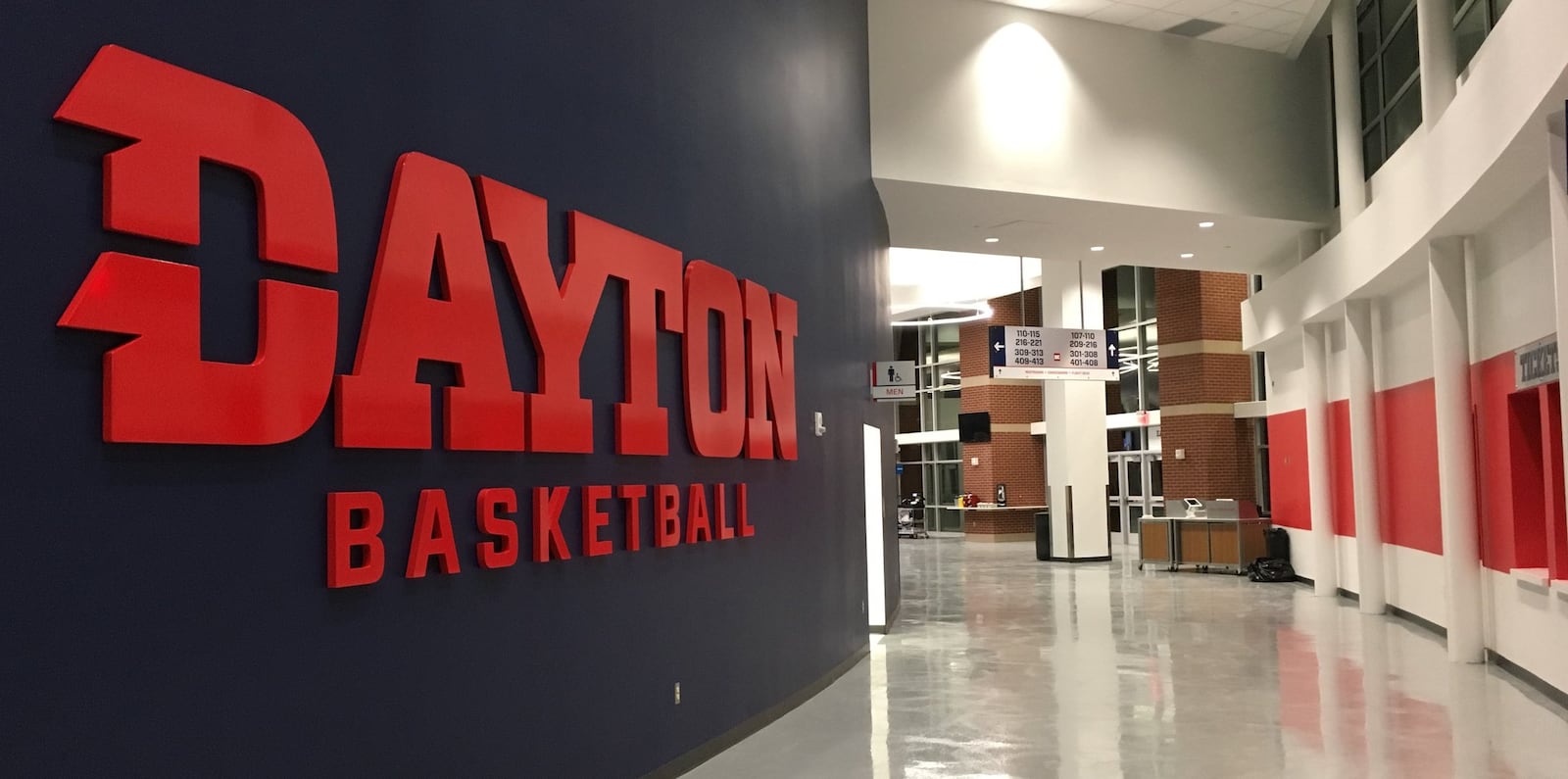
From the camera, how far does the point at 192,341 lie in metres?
3.12

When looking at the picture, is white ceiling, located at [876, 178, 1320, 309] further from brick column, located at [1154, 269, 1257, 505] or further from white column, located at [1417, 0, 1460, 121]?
brick column, located at [1154, 269, 1257, 505]

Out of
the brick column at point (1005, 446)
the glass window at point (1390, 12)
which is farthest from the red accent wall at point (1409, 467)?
the brick column at point (1005, 446)

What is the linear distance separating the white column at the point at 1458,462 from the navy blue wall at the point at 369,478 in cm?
554

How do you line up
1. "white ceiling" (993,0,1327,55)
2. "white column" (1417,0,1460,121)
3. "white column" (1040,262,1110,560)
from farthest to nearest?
"white column" (1040,262,1110,560)
"white ceiling" (993,0,1327,55)
"white column" (1417,0,1460,121)

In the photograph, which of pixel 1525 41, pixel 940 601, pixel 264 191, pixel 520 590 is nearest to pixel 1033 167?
pixel 940 601

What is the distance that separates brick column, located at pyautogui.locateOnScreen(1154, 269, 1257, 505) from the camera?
73.3 feet

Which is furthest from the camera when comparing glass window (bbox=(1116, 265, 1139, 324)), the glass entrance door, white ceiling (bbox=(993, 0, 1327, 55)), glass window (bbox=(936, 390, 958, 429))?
glass window (bbox=(936, 390, 958, 429))

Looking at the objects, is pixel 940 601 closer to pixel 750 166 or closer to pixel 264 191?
pixel 750 166

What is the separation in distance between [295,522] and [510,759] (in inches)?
60.9

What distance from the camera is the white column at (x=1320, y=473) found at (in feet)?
47.9

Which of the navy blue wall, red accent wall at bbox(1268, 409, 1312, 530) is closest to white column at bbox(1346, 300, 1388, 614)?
red accent wall at bbox(1268, 409, 1312, 530)

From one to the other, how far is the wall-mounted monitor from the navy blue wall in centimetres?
1983

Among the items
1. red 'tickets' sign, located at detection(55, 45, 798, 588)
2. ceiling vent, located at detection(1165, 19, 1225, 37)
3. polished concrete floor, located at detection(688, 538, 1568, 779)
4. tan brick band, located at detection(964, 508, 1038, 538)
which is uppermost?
ceiling vent, located at detection(1165, 19, 1225, 37)

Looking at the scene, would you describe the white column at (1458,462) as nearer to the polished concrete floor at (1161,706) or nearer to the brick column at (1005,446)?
the polished concrete floor at (1161,706)
